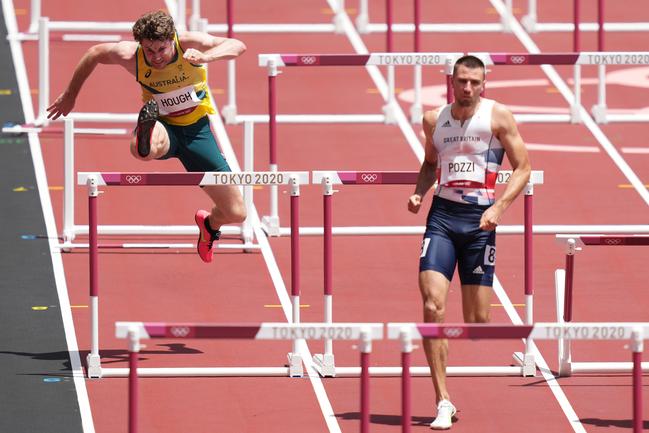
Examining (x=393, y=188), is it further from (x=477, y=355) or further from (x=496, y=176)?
(x=496, y=176)

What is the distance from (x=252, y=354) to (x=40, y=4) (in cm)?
892

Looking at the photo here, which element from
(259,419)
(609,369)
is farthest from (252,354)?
(609,369)

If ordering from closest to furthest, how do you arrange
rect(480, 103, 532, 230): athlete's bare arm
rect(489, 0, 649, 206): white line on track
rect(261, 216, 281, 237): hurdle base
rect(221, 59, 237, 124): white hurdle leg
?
rect(480, 103, 532, 230): athlete's bare arm → rect(261, 216, 281, 237): hurdle base → rect(489, 0, 649, 206): white line on track → rect(221, 59, 237, 124): white hurdle leg

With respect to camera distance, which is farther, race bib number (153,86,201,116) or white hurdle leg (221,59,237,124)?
white hurdle leg (221,59,237,124)

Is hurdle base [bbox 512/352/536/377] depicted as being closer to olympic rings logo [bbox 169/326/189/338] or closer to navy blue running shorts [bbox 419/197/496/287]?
navy blue running shorts [bbox 419/197/496/287]

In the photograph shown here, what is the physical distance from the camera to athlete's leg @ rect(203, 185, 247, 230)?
13.7 m

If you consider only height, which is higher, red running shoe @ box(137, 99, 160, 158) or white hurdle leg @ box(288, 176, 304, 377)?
red running shoe @ box(137, 99, 160, 158)

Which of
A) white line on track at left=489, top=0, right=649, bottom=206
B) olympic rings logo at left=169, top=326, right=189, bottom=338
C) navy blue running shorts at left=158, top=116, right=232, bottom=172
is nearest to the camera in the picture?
olympic rings logo at left=169, top=326, right=189, bottom=338

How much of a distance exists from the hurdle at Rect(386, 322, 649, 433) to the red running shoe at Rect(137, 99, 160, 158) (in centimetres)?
405

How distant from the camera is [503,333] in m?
9.54

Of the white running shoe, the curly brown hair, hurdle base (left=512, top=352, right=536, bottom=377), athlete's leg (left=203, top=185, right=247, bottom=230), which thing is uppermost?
the curly brown hair

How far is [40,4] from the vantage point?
2130 cm

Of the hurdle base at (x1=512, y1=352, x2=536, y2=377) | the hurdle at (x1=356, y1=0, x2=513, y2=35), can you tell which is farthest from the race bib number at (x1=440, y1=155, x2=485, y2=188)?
the hurdle at (x1=356, y1=0, x2=513, y2=35)

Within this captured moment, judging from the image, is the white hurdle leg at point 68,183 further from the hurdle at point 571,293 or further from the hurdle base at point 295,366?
the hurdle at point 571,293
